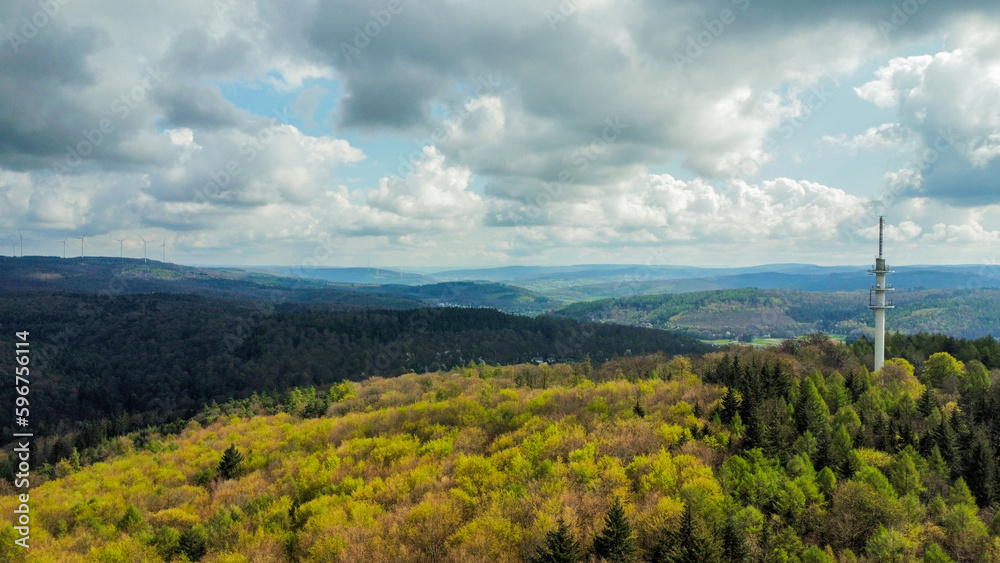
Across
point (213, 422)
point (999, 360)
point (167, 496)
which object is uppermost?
point (999, 360)

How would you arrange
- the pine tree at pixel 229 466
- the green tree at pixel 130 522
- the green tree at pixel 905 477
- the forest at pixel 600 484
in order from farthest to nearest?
1. the pine tree at pixel 229 466
2. the green tree at pixel 130 522
3. the green tree at pixel 905 477
4. the forest at pixel 600 484

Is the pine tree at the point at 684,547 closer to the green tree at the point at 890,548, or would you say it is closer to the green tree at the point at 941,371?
the green tree at the point at 890,548

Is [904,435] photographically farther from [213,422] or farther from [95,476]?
[213,422]

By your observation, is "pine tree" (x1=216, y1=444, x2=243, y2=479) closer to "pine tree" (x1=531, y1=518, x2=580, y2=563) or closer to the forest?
the forest

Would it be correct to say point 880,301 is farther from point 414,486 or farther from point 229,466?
point 229,466

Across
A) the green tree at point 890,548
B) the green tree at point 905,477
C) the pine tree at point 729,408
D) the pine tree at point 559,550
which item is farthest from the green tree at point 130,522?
the green tree at point 905,477

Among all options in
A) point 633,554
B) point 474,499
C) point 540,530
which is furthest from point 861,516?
point 474,499
